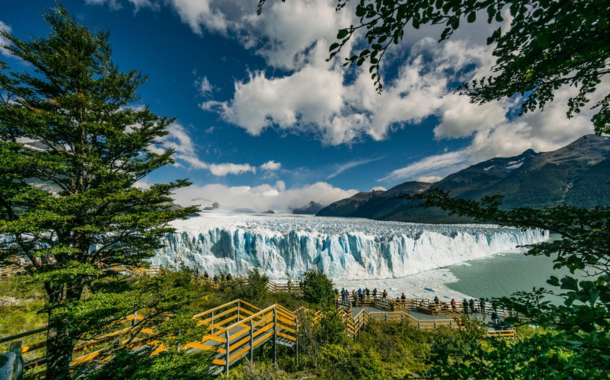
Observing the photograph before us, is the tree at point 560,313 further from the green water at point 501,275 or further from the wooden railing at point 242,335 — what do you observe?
the green water at point 501,275

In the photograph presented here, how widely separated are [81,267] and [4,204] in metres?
2.03

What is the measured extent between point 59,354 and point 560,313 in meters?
7.37

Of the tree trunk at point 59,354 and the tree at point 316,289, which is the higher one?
the tree trunk at point 59,354

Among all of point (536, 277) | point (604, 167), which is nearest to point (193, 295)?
point (536, 277)

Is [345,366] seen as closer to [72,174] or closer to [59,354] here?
[59,354]

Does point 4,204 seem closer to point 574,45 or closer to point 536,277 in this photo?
point 574,45

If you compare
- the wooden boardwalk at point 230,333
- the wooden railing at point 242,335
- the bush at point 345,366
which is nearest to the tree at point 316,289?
the wooden boardwalk at point 230,333

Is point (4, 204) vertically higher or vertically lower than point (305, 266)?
higher

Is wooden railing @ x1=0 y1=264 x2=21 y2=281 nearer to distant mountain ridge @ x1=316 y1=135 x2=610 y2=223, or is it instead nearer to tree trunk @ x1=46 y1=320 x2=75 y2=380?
tree trunk @ x1=46 y1=320 x2=75 y2=380

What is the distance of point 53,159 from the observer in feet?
16.5

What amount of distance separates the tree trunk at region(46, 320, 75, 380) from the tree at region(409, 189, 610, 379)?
6204mm

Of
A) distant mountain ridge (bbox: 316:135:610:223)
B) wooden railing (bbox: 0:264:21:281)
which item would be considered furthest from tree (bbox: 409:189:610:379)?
distant mountain ridge (bbox: 316:135:610:223)

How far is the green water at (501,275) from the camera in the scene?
1986 centimetres

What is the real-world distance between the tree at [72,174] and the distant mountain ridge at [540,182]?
4803 cm
